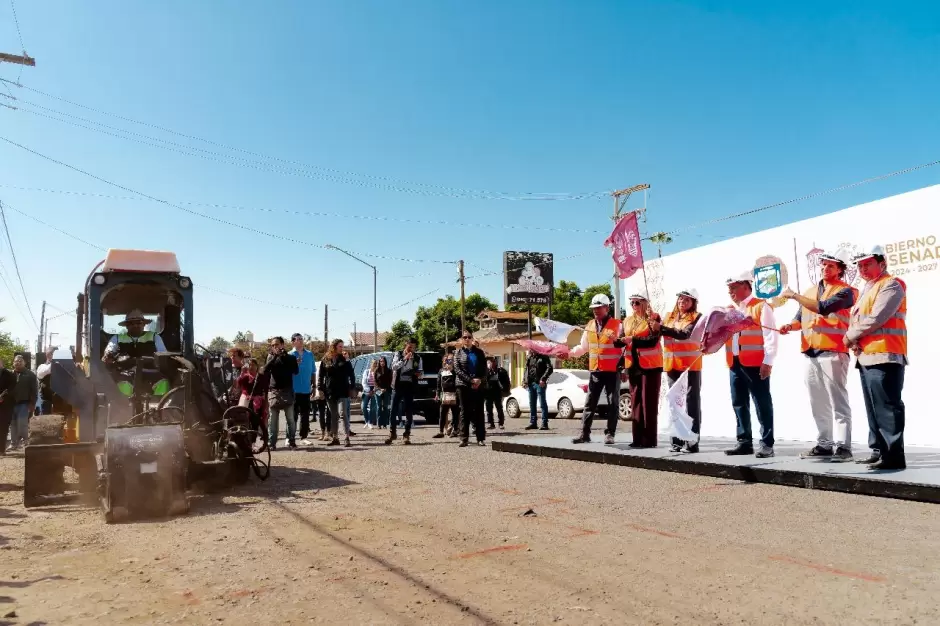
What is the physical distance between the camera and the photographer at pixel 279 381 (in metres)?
12.1

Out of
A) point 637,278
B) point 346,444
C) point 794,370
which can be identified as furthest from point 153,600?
point 637,278

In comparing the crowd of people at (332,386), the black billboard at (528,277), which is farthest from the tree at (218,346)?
the black billboard at (528,277)

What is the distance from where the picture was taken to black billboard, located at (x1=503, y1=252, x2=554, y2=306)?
156 feet

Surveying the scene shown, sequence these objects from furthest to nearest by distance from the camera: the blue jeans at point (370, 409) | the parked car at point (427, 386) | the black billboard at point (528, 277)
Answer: the black billboard at point (528, 277)
the parked car at point (427, 386)
the blue jeans at point (370, 409)

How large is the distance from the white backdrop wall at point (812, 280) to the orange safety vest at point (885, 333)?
278cm

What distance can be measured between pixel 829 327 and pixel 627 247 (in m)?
3.51

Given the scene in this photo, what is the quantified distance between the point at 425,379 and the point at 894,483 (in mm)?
13603

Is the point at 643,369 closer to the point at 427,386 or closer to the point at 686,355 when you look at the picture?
the point at 686,355

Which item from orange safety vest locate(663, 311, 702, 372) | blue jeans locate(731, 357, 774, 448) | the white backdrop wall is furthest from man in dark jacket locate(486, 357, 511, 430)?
blue jeans locate(731, 357, 774, 448)

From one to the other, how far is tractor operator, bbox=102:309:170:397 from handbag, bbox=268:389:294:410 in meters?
3.78

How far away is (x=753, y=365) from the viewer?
28.7 feet

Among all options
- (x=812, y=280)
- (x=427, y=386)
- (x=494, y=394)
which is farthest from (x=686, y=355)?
(x=427, y=386)

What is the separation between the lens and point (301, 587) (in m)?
4.16

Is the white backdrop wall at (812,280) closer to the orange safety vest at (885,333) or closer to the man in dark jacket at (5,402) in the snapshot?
the orange safety vest at (885,333)
